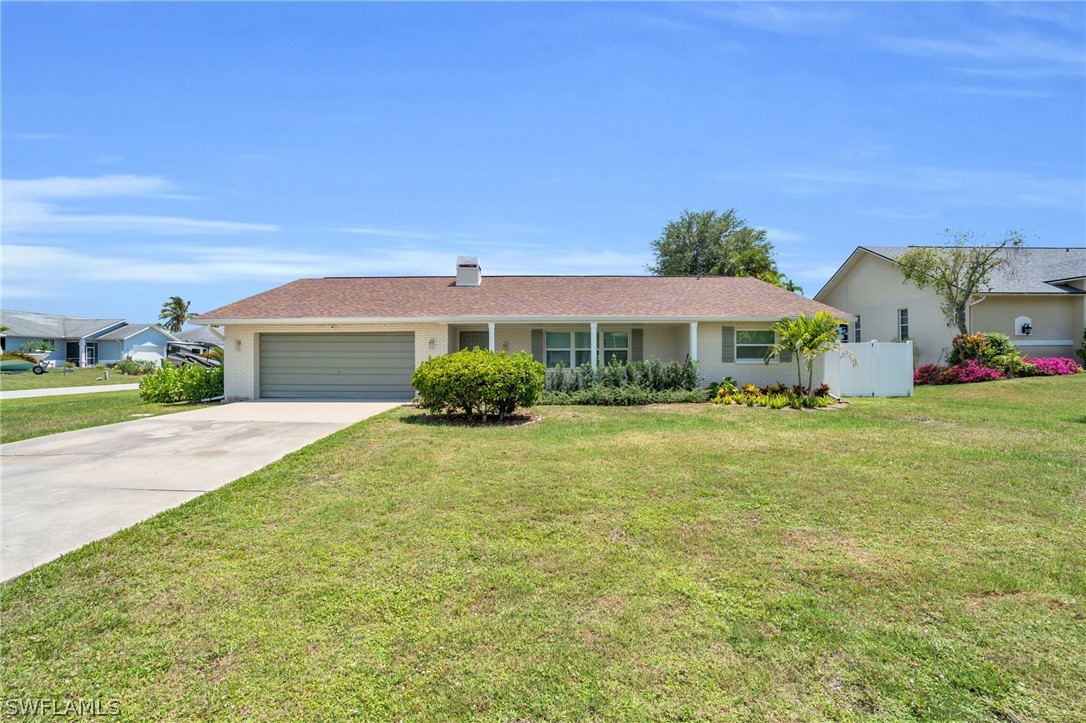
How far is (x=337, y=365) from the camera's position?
674 inches

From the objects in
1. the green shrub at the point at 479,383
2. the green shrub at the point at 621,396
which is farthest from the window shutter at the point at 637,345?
the green shrub at the point at 479,383

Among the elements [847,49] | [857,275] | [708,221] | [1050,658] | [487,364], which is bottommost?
[1050,658]

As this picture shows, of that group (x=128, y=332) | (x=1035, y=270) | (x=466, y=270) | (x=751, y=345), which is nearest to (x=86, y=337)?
(x=128, y=332)

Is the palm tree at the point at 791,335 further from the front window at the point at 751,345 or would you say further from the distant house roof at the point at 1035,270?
the distant house roof at the point at 1035,270

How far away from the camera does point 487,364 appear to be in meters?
11.2

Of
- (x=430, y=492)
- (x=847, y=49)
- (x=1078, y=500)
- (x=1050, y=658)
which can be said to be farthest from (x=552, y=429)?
(x=847, y=49)

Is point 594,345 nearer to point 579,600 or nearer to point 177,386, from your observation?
point 177,386

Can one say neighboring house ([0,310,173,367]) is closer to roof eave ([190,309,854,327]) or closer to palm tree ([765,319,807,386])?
roof eave ([190,309,854,327])

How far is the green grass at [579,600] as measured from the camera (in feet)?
8.98

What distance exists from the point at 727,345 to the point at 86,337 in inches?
1917

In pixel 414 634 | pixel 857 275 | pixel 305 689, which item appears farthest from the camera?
pixel 857 275

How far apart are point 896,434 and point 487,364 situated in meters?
7.75

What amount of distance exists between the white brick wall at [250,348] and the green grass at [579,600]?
984cm

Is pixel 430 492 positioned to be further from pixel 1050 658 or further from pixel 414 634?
pixel 1050 658
